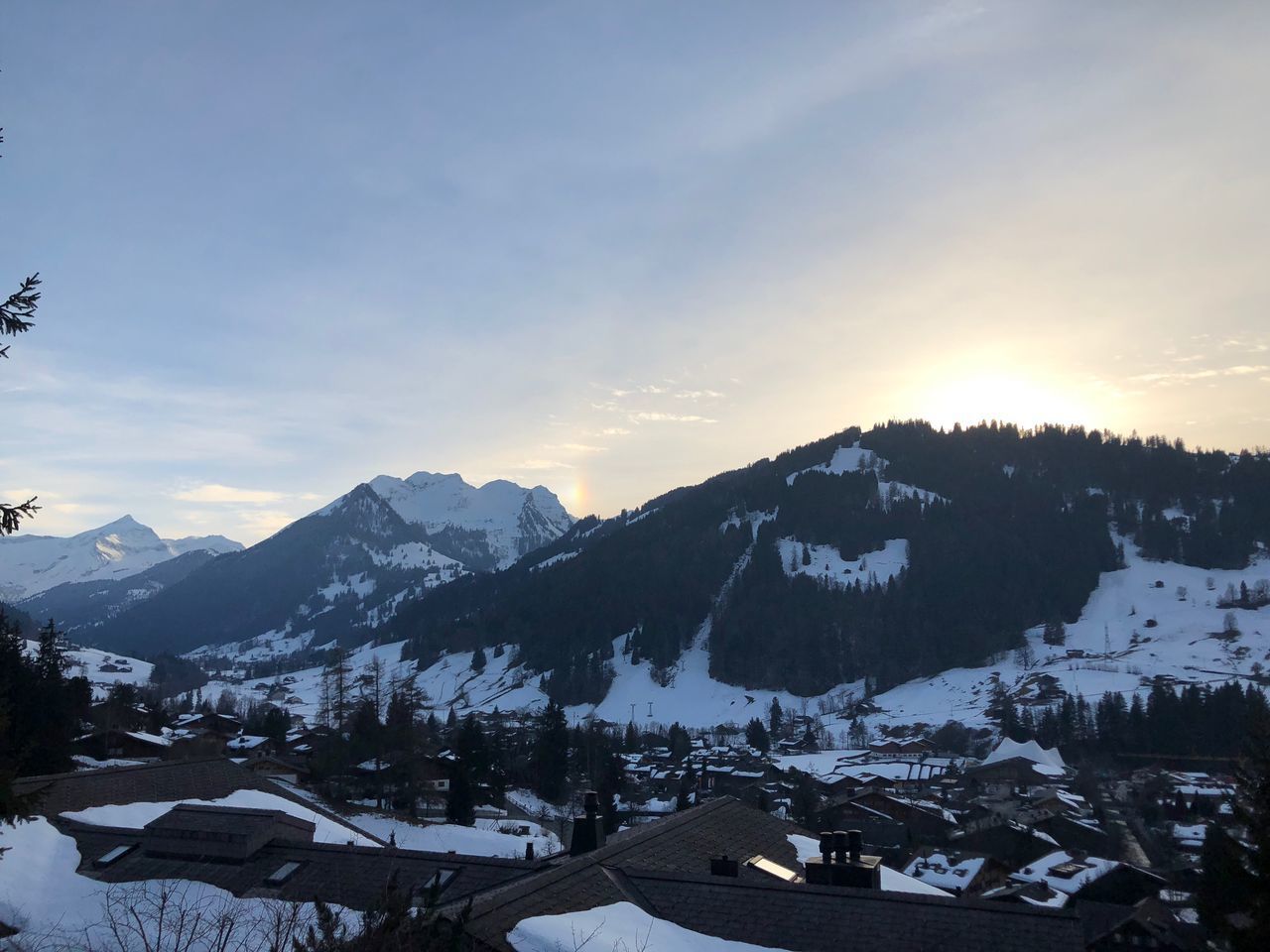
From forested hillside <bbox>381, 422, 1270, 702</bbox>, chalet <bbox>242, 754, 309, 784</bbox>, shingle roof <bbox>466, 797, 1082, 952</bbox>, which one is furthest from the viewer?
forested hillside <bbox>381, 422, 1270, 702</bbox>

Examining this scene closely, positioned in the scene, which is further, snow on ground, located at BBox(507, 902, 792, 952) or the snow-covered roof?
the snow-covered roof

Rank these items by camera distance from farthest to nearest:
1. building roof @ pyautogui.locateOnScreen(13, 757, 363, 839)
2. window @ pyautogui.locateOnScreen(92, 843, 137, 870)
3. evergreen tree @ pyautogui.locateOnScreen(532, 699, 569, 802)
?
evergreen tree @ pyautogui.locateOnScreen(532, 699, 569, 802) < building roof @ pyautogui.locateOnScreen(13, 757, 363, 839) < window @ pyautogui.locateOnScreen(92, 843, 137, 870)

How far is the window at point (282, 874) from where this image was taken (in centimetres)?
1659

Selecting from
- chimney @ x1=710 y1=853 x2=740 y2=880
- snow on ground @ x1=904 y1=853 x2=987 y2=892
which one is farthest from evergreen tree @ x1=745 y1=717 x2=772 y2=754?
chimney @ x1=710 y1=853 x2=740 y2=880

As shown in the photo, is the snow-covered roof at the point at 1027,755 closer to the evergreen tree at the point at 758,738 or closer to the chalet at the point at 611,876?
the evergreen tree at the point at 758,738

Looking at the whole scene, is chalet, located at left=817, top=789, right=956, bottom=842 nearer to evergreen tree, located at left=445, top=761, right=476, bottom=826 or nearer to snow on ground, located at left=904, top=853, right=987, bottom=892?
snow on ground, located at left=904, top=853, right=987, bottom=892

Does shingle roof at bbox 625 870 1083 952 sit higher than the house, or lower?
higher

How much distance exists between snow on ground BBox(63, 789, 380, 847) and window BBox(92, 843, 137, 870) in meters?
1.70

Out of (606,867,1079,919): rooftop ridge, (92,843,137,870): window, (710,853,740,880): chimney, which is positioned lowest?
(92,843,137,870): window

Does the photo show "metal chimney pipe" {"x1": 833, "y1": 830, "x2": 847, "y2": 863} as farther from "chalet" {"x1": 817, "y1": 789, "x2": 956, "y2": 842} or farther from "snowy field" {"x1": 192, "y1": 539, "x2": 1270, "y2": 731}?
"snowy field" {"x1": 192, "y1": 539, "x2": 1270, "y2": 731}

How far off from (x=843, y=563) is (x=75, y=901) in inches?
7068

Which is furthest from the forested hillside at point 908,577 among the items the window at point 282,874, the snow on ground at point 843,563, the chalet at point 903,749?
the window at point 282,874

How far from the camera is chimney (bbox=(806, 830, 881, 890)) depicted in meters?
14.1

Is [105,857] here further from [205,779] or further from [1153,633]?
[1153,633]
